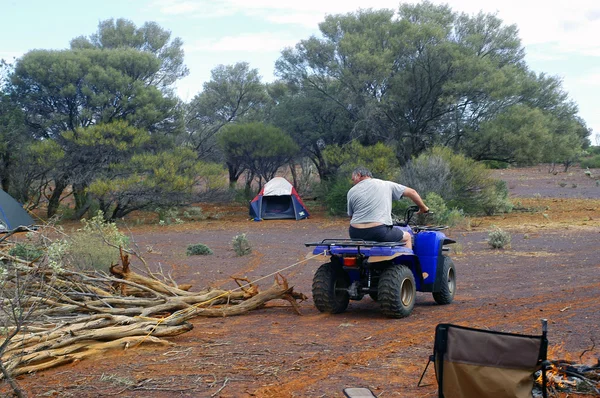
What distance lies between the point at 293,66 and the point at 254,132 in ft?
12.2

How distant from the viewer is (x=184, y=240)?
21.8m

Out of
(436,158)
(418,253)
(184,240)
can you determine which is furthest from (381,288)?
(436,158)

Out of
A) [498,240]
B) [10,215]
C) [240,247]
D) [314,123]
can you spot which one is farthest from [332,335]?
[314,123]

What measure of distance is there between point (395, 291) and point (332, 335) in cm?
114

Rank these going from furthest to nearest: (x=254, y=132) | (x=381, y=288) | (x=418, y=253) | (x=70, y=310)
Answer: (x=254, y=132), (x=418, y=253), (x=381, y=288), (x=70, y=310)

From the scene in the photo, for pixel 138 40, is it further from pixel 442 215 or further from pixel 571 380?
pixel 571 380

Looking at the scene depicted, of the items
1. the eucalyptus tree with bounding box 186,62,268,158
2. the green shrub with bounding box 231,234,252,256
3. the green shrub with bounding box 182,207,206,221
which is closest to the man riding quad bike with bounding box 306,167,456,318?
the green shrub with bounding box 231,234,252,256

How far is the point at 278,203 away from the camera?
1155 inches

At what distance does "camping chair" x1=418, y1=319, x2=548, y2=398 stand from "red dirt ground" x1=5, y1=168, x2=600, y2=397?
74 cm

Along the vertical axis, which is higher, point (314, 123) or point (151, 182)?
point (314, 123)

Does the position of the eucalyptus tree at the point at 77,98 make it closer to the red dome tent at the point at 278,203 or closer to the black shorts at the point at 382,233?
the red dome tent at the point at 278,203

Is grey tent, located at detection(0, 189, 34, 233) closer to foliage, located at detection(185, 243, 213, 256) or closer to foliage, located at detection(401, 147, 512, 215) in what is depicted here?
foliage, located at detection(185, 243, 213, 256)

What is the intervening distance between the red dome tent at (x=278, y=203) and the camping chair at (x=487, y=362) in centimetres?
2351

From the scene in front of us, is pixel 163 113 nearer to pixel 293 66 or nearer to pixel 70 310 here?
pixel 293 66
